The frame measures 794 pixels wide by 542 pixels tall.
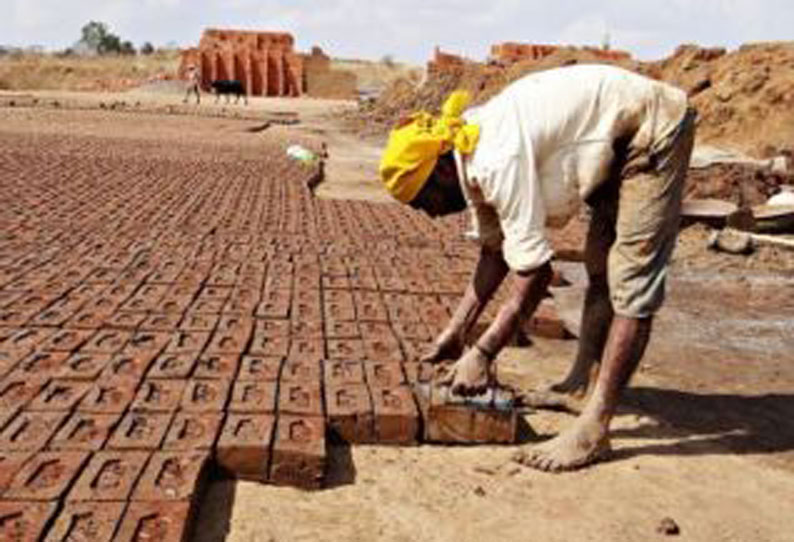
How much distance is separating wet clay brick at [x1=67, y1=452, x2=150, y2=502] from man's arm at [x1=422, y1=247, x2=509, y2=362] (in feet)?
4.18

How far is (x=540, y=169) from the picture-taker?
303 cm

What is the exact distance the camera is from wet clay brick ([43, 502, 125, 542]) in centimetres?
239

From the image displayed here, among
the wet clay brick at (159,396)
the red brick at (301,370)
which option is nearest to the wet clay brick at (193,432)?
the wet clay brick at (159,396)

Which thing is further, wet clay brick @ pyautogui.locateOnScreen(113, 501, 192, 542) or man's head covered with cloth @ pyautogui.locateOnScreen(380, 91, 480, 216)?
man's head covered with cloth @ pyautogui.locateOnScreen(380, 91, 480, 216)

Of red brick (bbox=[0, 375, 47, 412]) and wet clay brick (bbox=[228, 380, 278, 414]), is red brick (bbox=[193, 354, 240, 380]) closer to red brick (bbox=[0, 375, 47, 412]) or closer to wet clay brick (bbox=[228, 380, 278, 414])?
wet clay brick (bbox=[228, 380, 278, 414])

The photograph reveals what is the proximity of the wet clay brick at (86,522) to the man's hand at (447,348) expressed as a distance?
150cm

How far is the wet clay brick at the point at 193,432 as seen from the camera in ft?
9.73

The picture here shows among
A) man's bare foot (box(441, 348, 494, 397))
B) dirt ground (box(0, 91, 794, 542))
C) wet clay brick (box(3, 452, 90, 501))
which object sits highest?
man's bare foot (box(441, 348, 494, 397))

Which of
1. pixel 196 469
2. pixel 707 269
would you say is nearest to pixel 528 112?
pixel 196 469

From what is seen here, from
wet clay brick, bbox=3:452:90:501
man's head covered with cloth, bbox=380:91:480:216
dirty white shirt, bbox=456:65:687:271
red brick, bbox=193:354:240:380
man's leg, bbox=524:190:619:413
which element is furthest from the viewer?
red brick, bbox=193:354:240:380

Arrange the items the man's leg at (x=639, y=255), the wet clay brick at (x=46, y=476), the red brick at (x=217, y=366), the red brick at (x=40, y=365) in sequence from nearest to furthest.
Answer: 1. the wet clay brick at (x=46, y=476)
2. the man's leg at (x=639, y=255)
3. the red brick at (x=40, y=365)
4. the red brick at (x=217, y=366)

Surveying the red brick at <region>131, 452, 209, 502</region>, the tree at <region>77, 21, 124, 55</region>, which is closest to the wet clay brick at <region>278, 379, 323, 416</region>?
the red brick at <region>131, 452, 209, 502</region>

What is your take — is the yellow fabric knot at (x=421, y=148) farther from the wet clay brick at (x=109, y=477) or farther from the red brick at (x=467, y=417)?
the wet clay brick at (x=109, y=477)

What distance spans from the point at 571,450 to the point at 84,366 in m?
1.91
